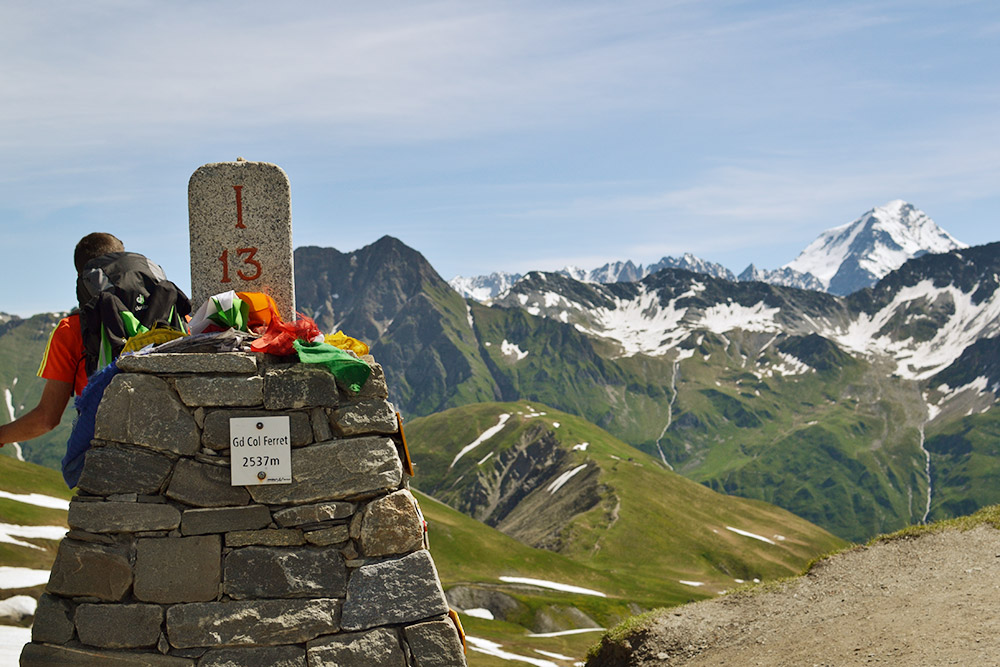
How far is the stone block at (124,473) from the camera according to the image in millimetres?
10375

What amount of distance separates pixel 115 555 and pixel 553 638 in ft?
214

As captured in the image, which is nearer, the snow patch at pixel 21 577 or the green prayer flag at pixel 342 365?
the green prayer flag at pixel 342 365

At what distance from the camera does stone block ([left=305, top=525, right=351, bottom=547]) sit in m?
10.5

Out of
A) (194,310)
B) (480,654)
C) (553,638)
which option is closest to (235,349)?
(194,310)

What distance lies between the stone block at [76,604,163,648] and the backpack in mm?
3191

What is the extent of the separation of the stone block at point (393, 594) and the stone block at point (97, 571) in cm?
284

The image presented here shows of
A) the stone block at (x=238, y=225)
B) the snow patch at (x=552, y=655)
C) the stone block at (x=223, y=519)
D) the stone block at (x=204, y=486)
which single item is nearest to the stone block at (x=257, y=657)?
the stone block at (x=223, y=519)

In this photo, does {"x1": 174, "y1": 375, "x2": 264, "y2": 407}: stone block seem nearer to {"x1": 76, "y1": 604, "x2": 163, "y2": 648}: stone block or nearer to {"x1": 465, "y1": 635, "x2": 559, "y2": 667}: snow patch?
{"x1": 76, "y1": 604, "x2": 163, "y2": 648}: stone block

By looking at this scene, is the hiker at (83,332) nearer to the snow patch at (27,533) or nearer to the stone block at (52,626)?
the stone block at (52,626)

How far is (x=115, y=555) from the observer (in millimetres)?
10289

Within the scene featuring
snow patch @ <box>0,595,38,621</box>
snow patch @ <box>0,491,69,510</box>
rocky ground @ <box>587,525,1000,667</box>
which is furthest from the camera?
snow patch @ <box>0,491,69,510</box>

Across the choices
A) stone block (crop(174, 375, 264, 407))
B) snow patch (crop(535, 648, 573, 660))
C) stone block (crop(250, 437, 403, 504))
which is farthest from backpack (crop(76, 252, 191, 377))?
snow patch (crop(535, 648, 573, 660))

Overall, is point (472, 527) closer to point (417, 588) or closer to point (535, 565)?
point (535, 565)

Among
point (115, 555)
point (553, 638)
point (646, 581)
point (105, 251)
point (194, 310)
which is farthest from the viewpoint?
point (646, 581)
